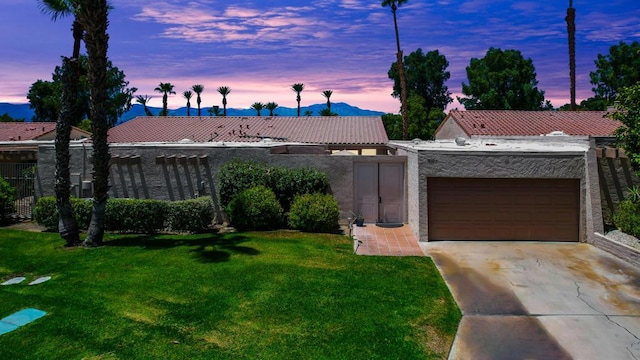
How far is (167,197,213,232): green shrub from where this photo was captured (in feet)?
52.3

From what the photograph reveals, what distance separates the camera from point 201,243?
14.3 meters

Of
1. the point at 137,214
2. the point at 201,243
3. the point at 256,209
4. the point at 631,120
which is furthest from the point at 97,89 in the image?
the point at 631,120

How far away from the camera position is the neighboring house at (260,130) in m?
28.8

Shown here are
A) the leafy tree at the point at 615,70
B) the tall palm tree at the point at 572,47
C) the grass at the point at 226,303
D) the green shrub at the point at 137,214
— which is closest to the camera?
the grass at the point at 226,303

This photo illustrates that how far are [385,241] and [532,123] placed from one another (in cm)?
1986

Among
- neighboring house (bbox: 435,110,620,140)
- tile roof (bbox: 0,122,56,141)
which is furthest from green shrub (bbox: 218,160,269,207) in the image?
tile roof (bbox: 0,122,56,141)

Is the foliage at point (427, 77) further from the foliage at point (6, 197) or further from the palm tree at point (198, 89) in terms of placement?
the foliage at point (6, 197)

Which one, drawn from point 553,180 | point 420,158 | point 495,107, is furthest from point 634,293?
point 495,107

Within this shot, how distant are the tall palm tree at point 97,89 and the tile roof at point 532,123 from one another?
19958 millimetres

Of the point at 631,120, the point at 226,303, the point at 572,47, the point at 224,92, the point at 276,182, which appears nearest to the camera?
the point at 226,303

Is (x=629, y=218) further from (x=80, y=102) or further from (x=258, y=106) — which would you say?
(x=258, y=106)

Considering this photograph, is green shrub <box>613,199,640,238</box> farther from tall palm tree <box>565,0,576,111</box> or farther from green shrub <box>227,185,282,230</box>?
tall palm tree <box>565,0,576,111</box>

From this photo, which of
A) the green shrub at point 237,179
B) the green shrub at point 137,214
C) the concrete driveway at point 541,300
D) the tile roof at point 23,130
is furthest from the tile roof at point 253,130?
the concrete driveway at point 541,300

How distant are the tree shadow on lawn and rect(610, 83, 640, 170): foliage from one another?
1138 cm
